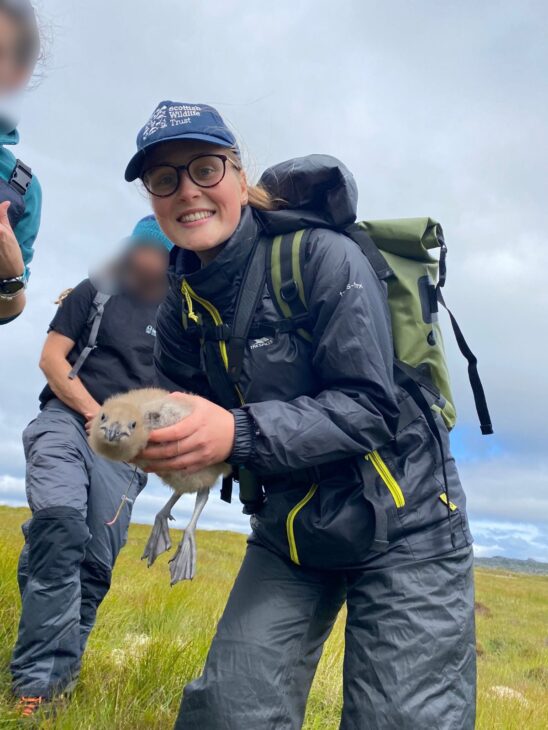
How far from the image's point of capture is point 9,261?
420cm

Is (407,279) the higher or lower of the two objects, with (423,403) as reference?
higher

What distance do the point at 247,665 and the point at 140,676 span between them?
7.21ft

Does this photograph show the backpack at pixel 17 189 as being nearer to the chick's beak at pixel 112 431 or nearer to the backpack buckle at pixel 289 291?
the chick's beak at pixel 112 431

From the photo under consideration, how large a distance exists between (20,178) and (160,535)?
8.39ft

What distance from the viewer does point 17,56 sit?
4188 millimetres

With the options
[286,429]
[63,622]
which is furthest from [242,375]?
[63,622]

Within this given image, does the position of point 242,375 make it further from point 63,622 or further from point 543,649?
point 543,649

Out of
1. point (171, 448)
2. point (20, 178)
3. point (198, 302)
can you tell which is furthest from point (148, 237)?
point (171, 448)

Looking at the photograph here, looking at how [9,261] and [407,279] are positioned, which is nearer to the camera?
[407,279]

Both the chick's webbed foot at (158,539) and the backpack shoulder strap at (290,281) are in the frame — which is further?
the chick's webbed foot at (158,539)

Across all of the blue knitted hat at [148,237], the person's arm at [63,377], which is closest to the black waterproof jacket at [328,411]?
the person's arm at [63,377]

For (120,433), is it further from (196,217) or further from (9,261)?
(9,261)

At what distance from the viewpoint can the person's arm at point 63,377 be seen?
601 cm

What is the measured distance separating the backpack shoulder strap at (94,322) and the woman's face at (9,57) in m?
2.43
